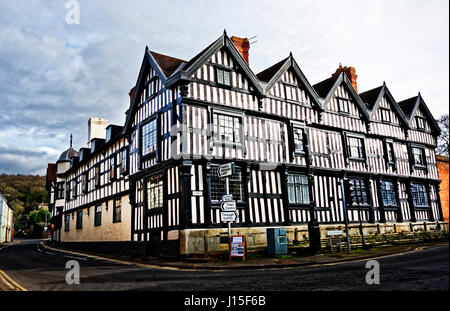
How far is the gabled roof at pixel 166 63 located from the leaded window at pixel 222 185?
18.9 ft

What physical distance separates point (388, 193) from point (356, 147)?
417cm

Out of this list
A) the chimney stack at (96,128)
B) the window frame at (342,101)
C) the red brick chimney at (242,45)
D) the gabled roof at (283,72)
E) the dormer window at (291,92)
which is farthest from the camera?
the chimney stack at (96,128)

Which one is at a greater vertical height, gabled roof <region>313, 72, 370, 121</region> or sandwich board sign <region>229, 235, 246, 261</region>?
gabled roof <region>313, 72, 370, 121</region>

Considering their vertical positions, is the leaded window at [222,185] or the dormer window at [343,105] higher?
the dormer window at [343,105]

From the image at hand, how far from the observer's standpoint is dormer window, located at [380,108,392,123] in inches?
975

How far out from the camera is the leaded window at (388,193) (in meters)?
23.4

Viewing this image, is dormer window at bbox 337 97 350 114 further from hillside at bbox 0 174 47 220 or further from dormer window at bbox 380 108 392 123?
hillside at bbox 0 174 47 220

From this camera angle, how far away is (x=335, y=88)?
22281 millimetres

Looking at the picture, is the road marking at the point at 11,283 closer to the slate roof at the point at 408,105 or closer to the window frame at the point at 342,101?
the window frame at the point at 342,101

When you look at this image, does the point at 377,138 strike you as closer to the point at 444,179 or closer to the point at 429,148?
the point at 429,148

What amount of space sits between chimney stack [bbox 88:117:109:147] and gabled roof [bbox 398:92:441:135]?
26609 millimetres

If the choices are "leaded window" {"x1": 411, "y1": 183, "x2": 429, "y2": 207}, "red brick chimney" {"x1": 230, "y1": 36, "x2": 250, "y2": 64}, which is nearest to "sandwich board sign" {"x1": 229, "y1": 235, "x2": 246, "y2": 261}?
"red brick chimney" {"x1": 230, "y1": 36, "x2": 250, "y2": 64}

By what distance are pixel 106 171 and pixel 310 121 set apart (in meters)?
15.0

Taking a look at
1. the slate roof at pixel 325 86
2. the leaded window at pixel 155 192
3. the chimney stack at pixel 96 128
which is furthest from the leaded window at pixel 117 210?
the slate roof at pixel 325 86
